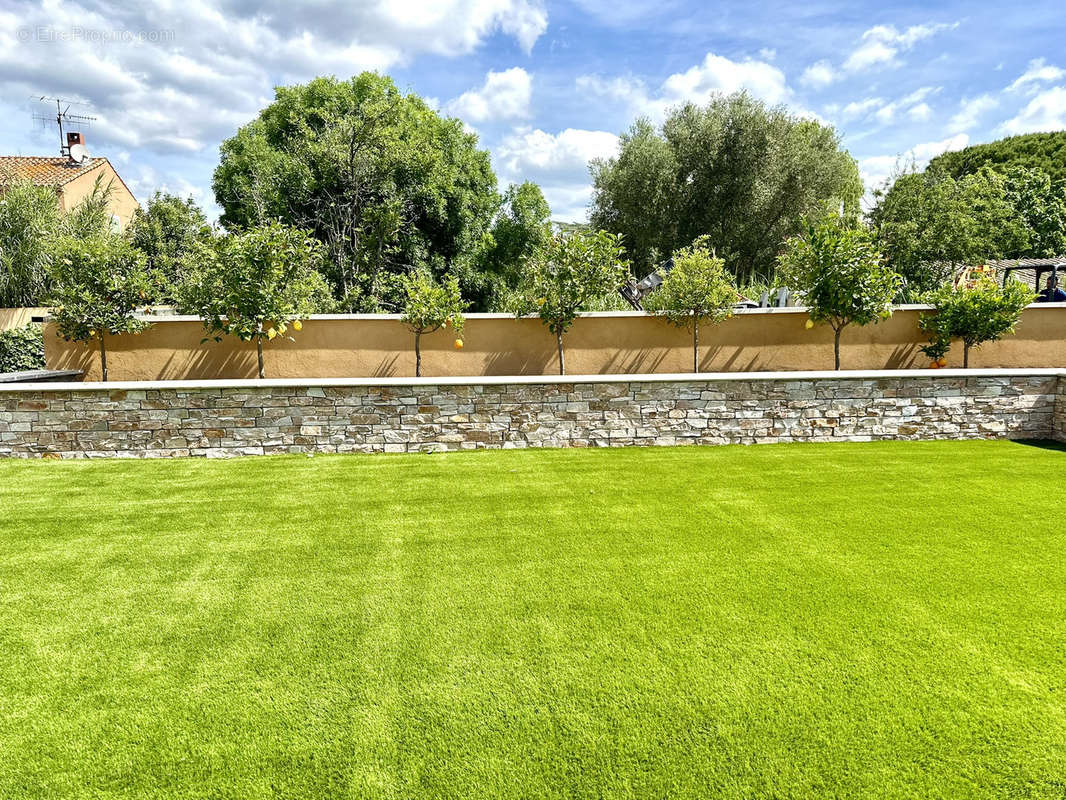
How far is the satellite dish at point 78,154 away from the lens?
2872cm

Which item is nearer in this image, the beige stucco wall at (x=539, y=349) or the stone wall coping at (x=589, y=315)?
the stone wall coping at (x=589, y=315)

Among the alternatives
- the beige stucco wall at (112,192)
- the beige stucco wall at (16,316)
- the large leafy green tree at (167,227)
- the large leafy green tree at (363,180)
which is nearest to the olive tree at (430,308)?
the large leafy green tree at (363,180)

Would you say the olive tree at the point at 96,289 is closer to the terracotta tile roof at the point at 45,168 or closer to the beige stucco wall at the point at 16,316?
the beige stucco wall at the point at 16,316

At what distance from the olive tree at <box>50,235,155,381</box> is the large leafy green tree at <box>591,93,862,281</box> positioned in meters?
19.4

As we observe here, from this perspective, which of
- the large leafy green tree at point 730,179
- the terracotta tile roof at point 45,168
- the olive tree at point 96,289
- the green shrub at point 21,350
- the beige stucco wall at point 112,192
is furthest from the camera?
the beige stucco wall at point 112,192

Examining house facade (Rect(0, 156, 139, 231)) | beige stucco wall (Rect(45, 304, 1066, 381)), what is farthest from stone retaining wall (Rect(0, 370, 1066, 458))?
house facade (Rect(0, 156, 139, 231))

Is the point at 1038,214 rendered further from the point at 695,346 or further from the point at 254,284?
the point at 254,284

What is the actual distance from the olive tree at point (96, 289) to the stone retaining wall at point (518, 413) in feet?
16.9

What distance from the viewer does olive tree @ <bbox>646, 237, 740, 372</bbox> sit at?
12969mm

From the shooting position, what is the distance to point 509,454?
28.0 ft

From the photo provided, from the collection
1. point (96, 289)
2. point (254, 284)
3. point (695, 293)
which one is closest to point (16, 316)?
point (96, 289)

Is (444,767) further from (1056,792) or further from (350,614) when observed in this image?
(1056,792)

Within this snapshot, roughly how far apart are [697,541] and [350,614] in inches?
117

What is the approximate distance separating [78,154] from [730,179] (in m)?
29.9
